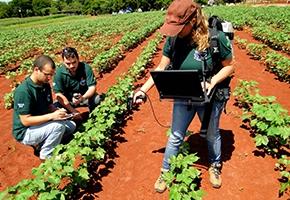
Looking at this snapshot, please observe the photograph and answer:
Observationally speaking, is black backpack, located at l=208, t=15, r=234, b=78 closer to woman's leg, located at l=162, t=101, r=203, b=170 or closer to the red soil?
woman's leg, located at l=162, t=101, r=203, b=170

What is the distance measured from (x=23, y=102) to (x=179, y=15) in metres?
2.55

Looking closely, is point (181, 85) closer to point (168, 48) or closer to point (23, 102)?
point (168, 48)

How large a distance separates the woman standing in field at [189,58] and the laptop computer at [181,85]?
11 cm

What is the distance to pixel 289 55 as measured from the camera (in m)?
11.1

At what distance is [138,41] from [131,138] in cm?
1082

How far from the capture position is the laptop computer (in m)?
3.36

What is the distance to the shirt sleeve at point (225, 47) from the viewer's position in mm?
3400

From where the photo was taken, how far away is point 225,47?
3.43 m

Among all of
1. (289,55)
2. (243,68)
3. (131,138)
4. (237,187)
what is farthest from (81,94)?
(289,55)

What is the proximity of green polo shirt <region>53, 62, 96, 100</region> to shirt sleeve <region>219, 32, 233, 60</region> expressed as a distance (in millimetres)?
3054

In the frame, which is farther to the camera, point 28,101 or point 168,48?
point 28,101

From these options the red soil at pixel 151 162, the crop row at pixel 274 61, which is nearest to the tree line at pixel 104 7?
the crop row at pixel 274 61

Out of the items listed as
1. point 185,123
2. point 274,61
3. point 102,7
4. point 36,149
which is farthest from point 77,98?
point 102,7

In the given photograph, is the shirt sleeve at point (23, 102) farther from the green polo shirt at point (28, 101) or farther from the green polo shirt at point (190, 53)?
the green polo shirt at point (190, 53)
